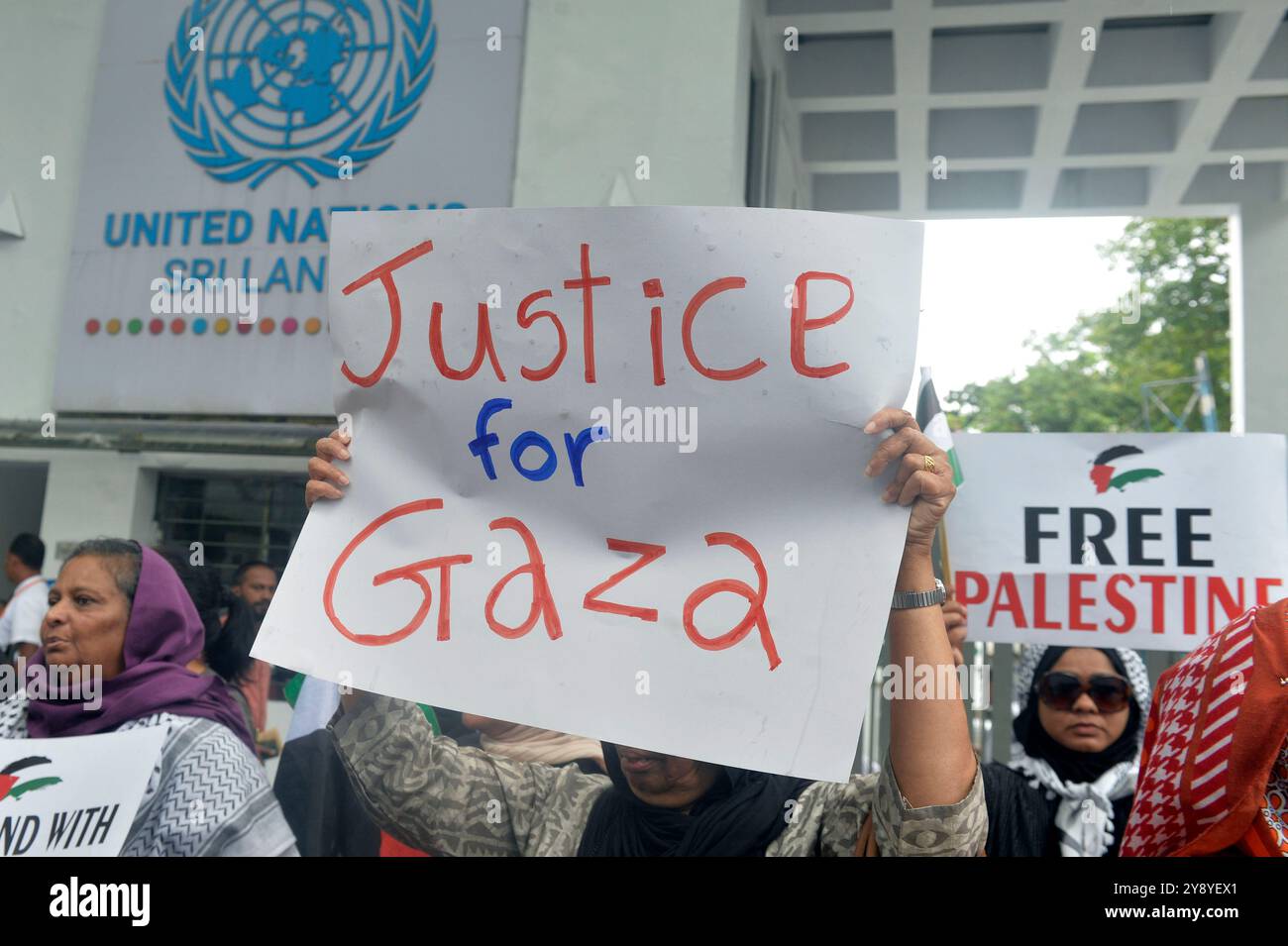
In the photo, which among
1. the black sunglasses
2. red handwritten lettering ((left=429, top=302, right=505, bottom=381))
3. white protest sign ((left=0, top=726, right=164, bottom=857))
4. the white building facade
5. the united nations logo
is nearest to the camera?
red handwritten lettering ((left=429, top=302, right=505, bottom=381))

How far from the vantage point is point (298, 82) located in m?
8.02

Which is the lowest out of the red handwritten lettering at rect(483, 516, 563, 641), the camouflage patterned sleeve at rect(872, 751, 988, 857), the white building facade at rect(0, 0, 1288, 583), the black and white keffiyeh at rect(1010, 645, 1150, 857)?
the black and white keffiyeh at rect(1010, 645, 1150, 857)

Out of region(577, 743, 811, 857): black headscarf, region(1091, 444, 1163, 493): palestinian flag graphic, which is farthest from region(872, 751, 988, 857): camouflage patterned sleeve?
region(1091, 444, 1163, 493): palestinian flag graphic

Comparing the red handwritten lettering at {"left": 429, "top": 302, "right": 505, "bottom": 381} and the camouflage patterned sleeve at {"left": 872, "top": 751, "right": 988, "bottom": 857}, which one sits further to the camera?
the red handwritten lettering at {"left": 429, "top": 302, "right": 505, "bottom": 381}

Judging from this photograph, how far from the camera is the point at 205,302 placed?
8336 mm

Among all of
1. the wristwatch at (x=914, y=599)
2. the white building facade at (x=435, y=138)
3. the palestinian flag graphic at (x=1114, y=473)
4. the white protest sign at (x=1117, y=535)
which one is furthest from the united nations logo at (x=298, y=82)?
the wristwatch at (x=914, y=599)

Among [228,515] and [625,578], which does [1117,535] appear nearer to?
[625,578]

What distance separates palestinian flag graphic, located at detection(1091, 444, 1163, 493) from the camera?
3.66 meters

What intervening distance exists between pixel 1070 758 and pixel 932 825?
1.69 m

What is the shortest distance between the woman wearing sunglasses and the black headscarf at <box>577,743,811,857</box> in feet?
2.32

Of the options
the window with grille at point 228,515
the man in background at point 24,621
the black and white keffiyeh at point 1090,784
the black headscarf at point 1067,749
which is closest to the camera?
the black and white keffiyeh at point 1090,784

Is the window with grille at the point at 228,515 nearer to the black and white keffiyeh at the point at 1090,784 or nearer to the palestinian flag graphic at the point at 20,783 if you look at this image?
the black and white keffiyeh at the point at 1090,784

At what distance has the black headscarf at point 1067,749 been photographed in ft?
9.69

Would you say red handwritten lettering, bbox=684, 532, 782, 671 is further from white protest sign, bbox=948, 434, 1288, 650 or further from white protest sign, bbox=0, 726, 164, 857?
white protest sign, bbox=948, 434, 1288, 650
